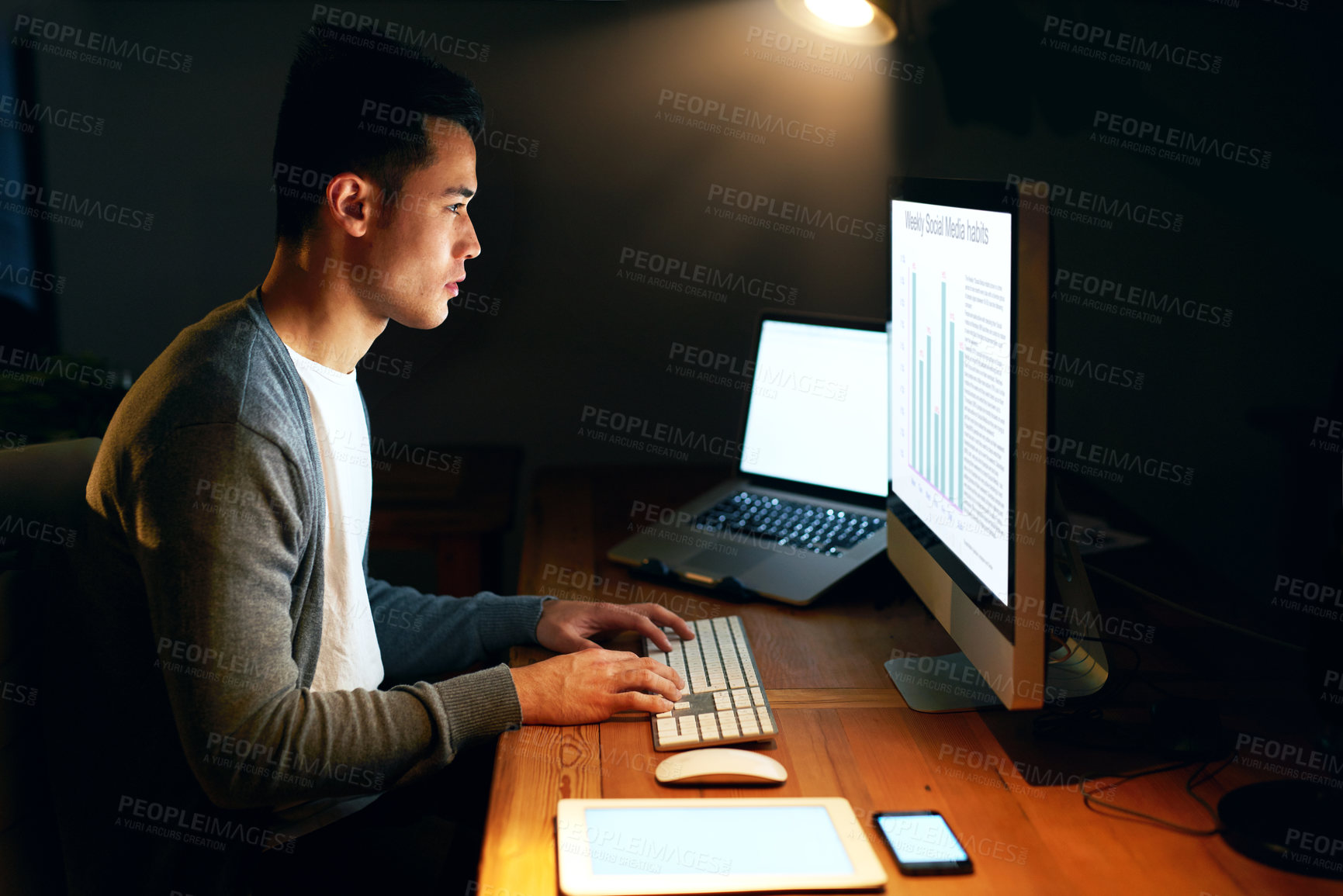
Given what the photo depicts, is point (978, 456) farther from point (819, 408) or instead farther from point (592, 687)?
point (819, 408)

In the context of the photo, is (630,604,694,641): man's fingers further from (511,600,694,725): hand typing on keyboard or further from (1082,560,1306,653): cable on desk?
(1082,560,1306,653): cable on desk

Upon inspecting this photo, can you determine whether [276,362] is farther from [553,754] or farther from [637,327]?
[637,327]

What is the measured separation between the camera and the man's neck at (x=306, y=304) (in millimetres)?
1062

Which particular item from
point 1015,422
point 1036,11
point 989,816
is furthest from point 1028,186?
point 1036,11

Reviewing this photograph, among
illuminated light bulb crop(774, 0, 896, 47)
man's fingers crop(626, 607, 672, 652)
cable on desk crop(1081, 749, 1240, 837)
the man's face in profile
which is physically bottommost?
cable on desk crop(1081, 749, 1240, 837)

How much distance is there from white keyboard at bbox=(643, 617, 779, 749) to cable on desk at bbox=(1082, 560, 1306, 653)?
0.41 m

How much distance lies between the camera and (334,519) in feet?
3.54

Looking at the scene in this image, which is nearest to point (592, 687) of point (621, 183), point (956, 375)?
point (956, 375)

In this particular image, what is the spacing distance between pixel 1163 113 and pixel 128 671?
1682mm

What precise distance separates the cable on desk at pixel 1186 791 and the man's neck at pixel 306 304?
0.93 metres

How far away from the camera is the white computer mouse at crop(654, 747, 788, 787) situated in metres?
0.83

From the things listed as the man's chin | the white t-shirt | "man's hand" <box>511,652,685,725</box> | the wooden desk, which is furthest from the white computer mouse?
the man's chin

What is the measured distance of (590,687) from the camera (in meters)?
0.97

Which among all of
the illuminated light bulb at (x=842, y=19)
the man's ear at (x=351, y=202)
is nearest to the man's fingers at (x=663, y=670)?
the man's ear at (x=351, y=202)
